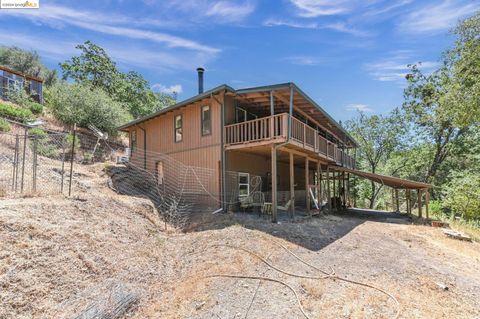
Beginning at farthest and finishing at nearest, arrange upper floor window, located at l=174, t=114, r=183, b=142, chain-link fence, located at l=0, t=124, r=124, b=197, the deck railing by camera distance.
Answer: upper floor window, located at l=174, t=114, r=183, b=142 → the deck railing → chain-link fence, located at l=0, t=124, r=124, b=197

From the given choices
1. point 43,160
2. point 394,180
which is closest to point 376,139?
point 394,180

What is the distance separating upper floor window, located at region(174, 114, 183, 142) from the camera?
540 inches

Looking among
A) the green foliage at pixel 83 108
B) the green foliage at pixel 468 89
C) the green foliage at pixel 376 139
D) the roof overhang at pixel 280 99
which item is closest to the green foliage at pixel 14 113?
the green foliage at pixel 83 108

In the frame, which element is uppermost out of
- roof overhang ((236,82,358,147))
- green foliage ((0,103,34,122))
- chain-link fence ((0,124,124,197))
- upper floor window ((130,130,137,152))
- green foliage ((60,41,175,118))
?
green foliage ((60,41,175,118))

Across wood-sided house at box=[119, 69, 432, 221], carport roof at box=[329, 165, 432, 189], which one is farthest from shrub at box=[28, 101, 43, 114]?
carport roof at box=[329, 165, 432, 189]

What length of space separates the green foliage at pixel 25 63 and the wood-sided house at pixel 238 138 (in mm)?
31957

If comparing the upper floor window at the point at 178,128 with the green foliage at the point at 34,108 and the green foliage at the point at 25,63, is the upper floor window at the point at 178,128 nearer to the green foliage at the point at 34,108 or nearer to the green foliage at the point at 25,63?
the green foliage at the point at 34,108

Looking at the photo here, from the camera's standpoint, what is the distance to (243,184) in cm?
1275

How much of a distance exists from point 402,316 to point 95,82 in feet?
113

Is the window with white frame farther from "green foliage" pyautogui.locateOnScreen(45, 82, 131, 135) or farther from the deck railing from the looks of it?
"green foliage" pyautogui.locateOnScreen(45, 82, 131, 135)

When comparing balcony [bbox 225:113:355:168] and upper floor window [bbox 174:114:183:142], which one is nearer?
balcony [bbox 225:113:355:168]

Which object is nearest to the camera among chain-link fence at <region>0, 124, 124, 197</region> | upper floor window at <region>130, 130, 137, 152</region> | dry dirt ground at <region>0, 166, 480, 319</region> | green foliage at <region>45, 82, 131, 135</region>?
dry dirt ground at <region>0, 166, 480, 319</region>

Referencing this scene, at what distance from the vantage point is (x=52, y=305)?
416 centimetres

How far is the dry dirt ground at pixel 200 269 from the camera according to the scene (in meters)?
4.27
